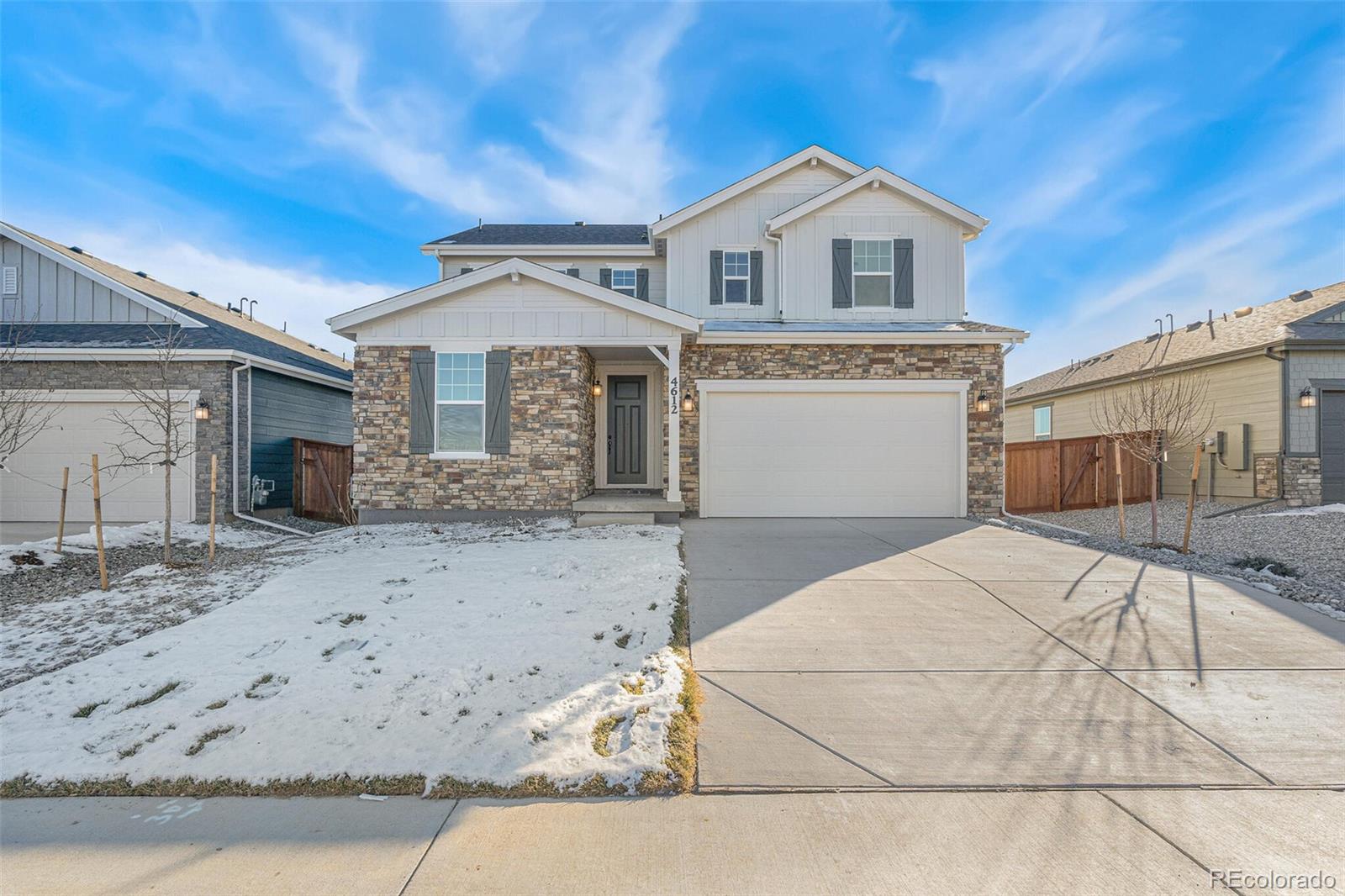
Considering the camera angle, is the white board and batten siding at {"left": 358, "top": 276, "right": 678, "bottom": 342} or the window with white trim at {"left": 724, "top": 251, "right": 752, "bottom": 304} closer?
the white board and batten siding at {"left": 358, "top": 276, "right": 678, "bottom": 342}

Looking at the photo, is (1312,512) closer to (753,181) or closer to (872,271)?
(872,271)

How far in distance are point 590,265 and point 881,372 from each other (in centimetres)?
674

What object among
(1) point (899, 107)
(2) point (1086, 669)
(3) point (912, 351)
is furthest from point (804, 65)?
(2) point (1086, 669)

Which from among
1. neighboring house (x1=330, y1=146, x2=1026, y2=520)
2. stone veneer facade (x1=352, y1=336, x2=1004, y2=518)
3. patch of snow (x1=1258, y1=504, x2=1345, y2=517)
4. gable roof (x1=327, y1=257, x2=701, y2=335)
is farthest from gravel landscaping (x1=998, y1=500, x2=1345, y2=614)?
stone veneer facade (x1=352, y1=336, x2=1004, y2=518)

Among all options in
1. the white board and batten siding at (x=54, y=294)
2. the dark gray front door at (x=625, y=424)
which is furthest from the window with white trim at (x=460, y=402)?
the white board and batten siding at (x=54, y=294)

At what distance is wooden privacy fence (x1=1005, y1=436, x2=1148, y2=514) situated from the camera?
505 inches

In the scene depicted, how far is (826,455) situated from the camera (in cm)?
1059

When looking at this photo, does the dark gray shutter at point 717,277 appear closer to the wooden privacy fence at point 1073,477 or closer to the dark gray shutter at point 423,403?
the dark gray shutter at point 423,403

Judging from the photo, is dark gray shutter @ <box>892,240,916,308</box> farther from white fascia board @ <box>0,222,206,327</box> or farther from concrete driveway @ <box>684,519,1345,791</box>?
white fascia board @ <box>0,222,206,327</box>

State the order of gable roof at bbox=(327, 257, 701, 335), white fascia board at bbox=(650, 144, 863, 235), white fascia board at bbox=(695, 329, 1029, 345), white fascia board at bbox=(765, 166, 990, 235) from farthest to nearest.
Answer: white fascia board at bbox=(650, 144, 863, 235)
white fascia board at bbox=(765, 166, 990, 235)
white fascia board at bbox=(695, 329, 1029, 345)
gable roof at bbox=(327, 257, 701, 335)

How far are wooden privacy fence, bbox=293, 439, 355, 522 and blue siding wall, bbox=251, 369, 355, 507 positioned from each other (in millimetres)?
279

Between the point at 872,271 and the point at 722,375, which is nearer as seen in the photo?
the point at 722,375

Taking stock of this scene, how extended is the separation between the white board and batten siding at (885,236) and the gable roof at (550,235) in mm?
3603

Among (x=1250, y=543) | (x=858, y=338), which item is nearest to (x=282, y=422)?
(x=858, y=338)
